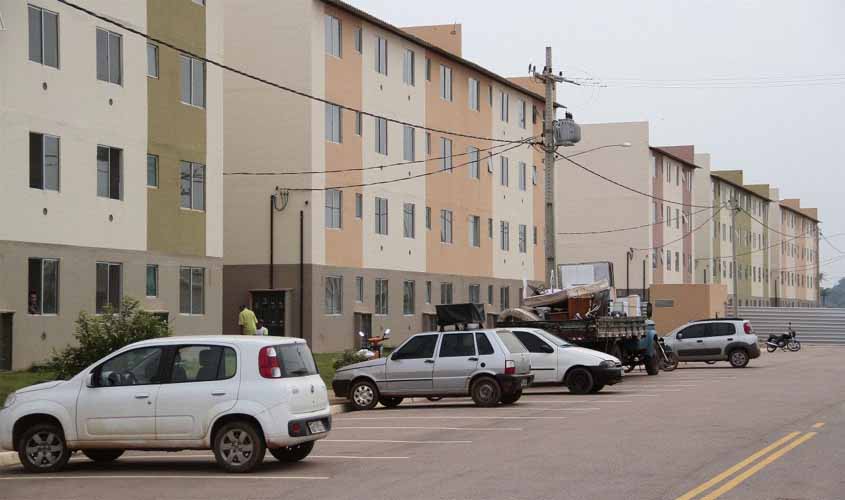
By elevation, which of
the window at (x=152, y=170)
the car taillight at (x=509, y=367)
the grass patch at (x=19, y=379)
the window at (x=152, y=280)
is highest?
the window at (x=152, y=170)

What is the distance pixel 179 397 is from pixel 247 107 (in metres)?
30.5

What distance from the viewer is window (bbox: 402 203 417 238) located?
51.2m

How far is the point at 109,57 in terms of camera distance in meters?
33.0

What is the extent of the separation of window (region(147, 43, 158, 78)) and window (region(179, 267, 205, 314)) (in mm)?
5740

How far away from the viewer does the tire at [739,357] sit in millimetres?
41719

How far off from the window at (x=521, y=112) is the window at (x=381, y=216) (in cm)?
1697

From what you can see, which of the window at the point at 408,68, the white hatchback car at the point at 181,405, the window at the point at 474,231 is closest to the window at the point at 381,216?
the window at the point at 408,68

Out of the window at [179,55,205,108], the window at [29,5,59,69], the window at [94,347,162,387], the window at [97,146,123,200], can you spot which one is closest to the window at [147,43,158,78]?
the window at [179,55,205,108]

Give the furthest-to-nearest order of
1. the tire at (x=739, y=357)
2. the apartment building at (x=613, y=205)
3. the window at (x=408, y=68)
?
the apartment building at (x=613, y=205)
the window at (x=408, y=68)
the tire at (x=739, y=357)

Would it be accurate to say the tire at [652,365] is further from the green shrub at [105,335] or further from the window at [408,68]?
the window at [408,68]

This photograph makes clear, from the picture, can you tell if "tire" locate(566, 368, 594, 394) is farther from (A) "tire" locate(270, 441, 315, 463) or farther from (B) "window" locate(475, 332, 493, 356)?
(A) "tire" locate(270, 441, 315, 463)

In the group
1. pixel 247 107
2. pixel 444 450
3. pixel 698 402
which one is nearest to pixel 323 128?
Answer: pixel 247 107

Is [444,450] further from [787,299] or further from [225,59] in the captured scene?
[787,299]

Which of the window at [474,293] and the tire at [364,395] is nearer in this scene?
the tire at [364,395]
